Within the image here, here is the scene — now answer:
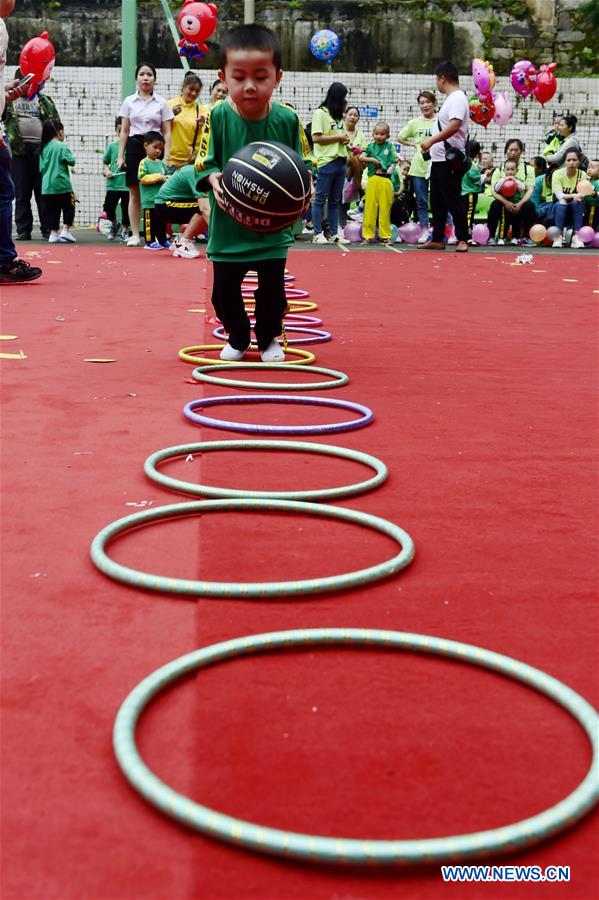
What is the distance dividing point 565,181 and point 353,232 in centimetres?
350

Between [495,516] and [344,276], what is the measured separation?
830 centimetres

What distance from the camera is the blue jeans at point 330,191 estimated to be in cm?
1502

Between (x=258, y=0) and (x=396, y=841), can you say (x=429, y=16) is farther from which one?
(x=396, y=841)

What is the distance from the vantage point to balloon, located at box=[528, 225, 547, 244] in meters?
17.5

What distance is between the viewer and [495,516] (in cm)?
325

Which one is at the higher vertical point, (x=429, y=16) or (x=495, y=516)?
(x=429, y=16)

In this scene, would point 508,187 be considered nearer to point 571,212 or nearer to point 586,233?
point 571,212

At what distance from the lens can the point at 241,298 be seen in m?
5.66

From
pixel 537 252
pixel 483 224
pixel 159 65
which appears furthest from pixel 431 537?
pixel 159 65

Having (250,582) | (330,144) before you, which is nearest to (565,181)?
(330,144)

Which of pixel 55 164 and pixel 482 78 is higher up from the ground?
pixel 482 78

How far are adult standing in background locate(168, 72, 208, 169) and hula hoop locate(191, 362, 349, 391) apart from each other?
8904 millimetres

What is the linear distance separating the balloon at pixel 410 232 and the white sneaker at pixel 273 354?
11.7 meters

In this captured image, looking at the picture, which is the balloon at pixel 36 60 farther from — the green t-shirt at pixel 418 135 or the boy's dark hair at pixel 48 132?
the green t-shirt at pixel 418 135
